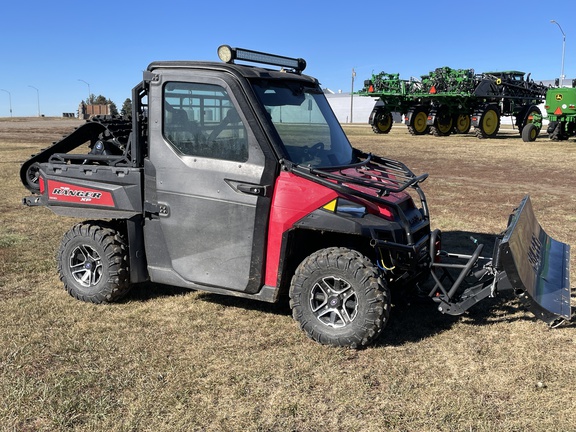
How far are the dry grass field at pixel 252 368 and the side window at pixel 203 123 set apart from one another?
57.5 inches

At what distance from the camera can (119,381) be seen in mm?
3768

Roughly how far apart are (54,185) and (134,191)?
0.97 metres

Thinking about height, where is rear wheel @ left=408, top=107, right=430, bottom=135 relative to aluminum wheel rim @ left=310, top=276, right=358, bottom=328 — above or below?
above

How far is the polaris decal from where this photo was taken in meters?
5.07

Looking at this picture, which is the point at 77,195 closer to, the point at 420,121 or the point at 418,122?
the point at 418,122

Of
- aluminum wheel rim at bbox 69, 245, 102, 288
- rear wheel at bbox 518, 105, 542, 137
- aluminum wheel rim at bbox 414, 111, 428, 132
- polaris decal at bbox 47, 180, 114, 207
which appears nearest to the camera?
polaris decal at bbox 47, 180, 114, 207

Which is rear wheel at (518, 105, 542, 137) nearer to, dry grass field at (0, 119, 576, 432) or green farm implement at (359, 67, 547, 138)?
green farm implement at (359, 67, 547, 138)

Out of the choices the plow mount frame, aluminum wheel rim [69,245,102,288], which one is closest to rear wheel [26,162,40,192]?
aluminum wheel rim [69,245,102,288]

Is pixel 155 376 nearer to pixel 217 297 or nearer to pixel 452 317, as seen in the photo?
pixel 217 297

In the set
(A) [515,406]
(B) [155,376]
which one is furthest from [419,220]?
(B) [155,376]

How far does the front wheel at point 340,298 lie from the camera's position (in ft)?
13.6

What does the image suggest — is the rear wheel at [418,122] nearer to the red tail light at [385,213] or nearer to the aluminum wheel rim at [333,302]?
the red tail light at [385,213]

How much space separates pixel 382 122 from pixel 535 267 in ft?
99.1

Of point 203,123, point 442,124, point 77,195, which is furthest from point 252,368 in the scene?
point 442,124
